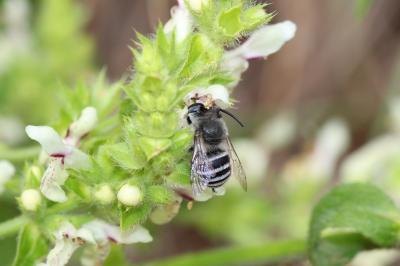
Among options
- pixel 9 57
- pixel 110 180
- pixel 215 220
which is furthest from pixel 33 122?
pixel 110 180

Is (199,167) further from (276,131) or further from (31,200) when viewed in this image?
(276,131)

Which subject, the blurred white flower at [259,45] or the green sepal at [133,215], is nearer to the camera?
the green sepal at [133,215]

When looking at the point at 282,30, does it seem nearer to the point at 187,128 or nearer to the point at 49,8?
the point at 187,128

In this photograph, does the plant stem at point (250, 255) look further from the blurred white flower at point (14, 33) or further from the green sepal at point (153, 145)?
the blurred white flower at point (14, 33)

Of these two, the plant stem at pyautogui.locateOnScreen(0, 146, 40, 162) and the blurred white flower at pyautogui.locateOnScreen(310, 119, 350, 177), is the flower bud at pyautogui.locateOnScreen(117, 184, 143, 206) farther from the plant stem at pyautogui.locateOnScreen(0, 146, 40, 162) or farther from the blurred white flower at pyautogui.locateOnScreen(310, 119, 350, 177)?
the blurred white flower at pyautogui.locateOnScreen(310, 119, 350, 177)

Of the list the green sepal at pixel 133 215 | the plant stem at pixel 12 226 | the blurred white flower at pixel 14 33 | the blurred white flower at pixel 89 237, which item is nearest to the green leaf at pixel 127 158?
the green sepal at pixel 133 215
